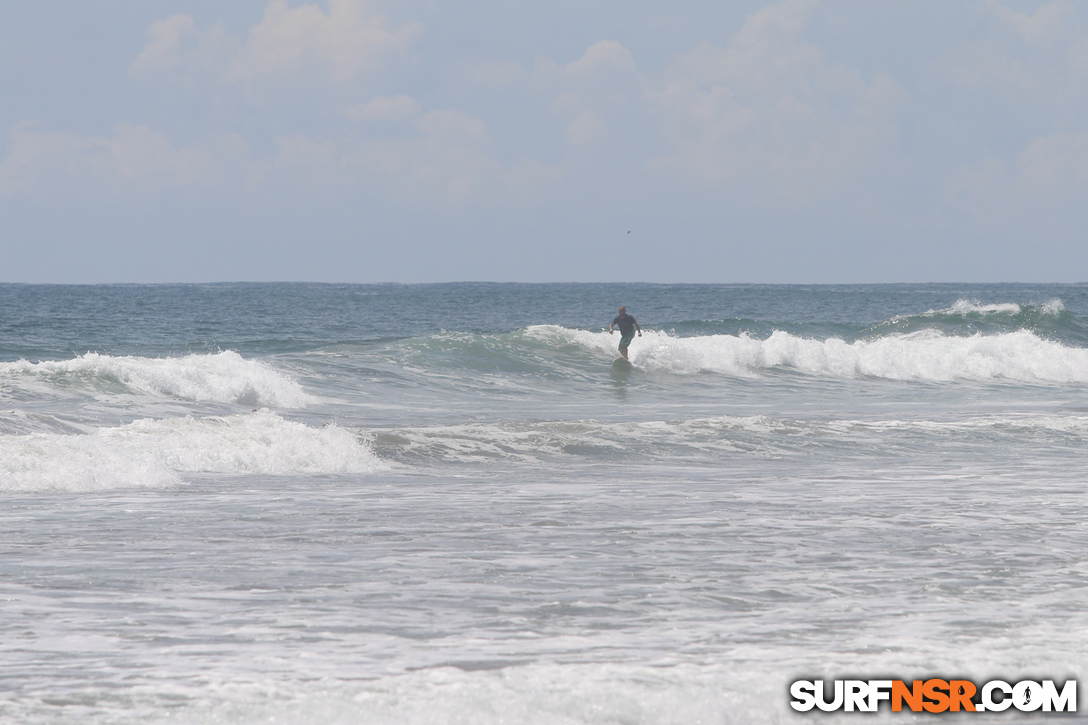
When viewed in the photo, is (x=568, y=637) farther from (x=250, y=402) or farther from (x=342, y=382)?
(x=342, y=382)

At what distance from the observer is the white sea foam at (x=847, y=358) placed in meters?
26.7

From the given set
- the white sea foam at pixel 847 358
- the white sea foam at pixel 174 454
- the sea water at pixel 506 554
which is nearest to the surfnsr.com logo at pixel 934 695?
the sea water at pixel 506 554

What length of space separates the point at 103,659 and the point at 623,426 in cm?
1057

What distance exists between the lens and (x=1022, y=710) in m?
4.24

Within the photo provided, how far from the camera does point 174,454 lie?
11133 millimetres

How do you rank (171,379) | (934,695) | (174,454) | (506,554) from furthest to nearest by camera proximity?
(171,379) → (174,454) → (506,554) → (934,695)

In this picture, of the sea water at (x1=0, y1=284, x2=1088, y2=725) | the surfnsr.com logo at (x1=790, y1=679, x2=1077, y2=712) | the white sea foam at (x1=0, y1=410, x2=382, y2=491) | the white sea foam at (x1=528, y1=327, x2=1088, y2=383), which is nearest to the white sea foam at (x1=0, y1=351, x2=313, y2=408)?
the sea water at (x1=0, y1=284, x2=1088, y2=725)

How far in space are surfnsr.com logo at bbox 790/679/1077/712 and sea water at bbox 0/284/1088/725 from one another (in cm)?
7

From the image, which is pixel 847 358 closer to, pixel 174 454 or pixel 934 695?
pixel 174 454

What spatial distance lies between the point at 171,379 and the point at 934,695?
16399 mm

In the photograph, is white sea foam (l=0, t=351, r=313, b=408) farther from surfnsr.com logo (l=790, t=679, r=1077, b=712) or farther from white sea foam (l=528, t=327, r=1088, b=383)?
surfnsr.com logo (l=790, t=679, r=1077, b=712)

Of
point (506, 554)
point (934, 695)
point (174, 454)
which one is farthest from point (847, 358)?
point (934, 695)

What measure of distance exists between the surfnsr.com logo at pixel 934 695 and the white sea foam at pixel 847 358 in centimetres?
2171

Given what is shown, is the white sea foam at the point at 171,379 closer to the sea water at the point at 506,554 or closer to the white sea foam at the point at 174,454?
the sea water at the point at 506,554
